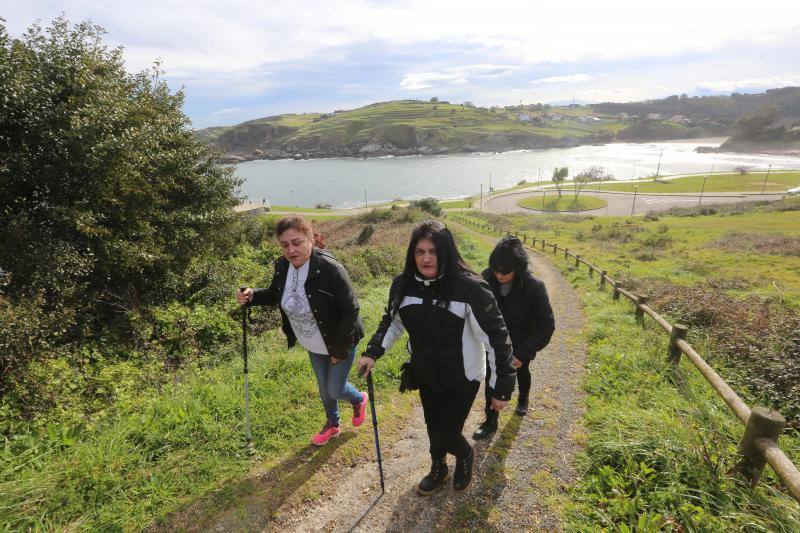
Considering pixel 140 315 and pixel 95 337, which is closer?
pixel 95 337

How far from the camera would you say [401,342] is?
7.12 meters

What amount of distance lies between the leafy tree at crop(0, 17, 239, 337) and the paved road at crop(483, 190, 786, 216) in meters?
62.8

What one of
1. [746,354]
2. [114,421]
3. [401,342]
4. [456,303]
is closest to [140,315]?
[114,421]

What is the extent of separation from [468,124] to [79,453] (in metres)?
203

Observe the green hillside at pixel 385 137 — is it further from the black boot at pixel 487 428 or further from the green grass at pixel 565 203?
the black boot at pixel 487 428

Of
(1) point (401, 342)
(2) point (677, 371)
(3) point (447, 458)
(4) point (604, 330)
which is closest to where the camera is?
(3) point (447, 458)

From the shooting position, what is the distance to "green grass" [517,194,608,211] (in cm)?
6962

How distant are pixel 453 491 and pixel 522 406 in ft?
5.76

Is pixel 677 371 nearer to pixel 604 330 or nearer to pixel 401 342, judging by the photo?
pixel 604 330

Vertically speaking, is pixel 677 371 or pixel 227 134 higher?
pixel 227 134

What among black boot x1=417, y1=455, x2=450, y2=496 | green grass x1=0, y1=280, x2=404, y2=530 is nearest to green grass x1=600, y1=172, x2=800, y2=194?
black boot x1=417, y1=455, x2=450, y2=496

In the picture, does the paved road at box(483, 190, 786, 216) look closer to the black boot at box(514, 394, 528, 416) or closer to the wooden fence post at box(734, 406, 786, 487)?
the black boot at box(514, 394, 528, 416)

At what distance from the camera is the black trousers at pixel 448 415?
317 centimetres

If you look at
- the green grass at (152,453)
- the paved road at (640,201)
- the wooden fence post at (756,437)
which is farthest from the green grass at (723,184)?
the green grass at (152,453)
